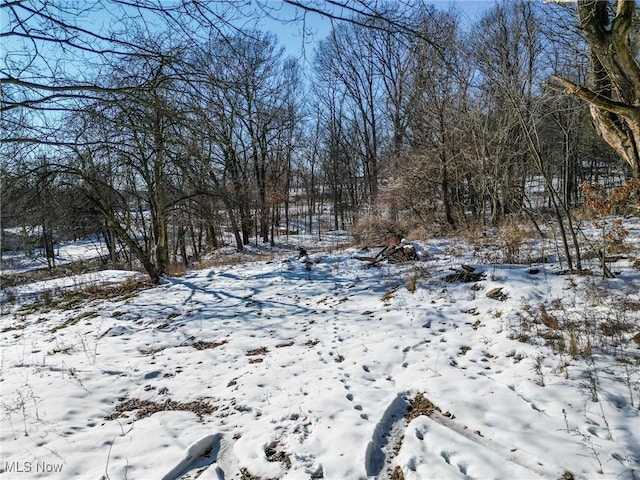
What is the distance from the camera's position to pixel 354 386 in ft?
11.3

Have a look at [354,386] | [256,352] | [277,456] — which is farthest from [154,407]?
[354,386]

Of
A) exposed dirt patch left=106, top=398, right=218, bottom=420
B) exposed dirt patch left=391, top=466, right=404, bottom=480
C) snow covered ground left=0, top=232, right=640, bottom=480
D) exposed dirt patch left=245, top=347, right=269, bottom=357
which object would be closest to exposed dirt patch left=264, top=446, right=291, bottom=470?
snow covered ground left=0, top=232, right=640, bottom=480

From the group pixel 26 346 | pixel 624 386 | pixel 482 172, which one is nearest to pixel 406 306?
pixel 624 386

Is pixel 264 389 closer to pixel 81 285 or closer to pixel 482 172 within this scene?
pixel 81 285

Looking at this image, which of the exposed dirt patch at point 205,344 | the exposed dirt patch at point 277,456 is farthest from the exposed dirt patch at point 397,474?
the exposed dirt patch at point 205,344

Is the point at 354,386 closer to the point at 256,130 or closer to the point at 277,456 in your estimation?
the point at 277,456

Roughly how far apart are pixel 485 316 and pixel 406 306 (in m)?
1.16

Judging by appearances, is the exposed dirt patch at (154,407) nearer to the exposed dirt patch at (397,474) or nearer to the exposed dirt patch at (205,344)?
the exposed dirt patch at (205,344)

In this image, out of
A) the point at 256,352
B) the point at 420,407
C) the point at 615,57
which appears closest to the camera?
the point at 420,407

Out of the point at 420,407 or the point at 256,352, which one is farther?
the point at 256,352

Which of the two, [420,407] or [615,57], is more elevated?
[615,57]

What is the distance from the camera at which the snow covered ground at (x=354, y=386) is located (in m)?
2.44

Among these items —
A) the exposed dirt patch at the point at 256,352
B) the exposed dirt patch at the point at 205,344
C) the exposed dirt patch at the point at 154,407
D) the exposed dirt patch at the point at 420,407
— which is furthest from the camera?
the exposed dirt patch at the point at 205,344

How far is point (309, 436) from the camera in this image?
274 cm
